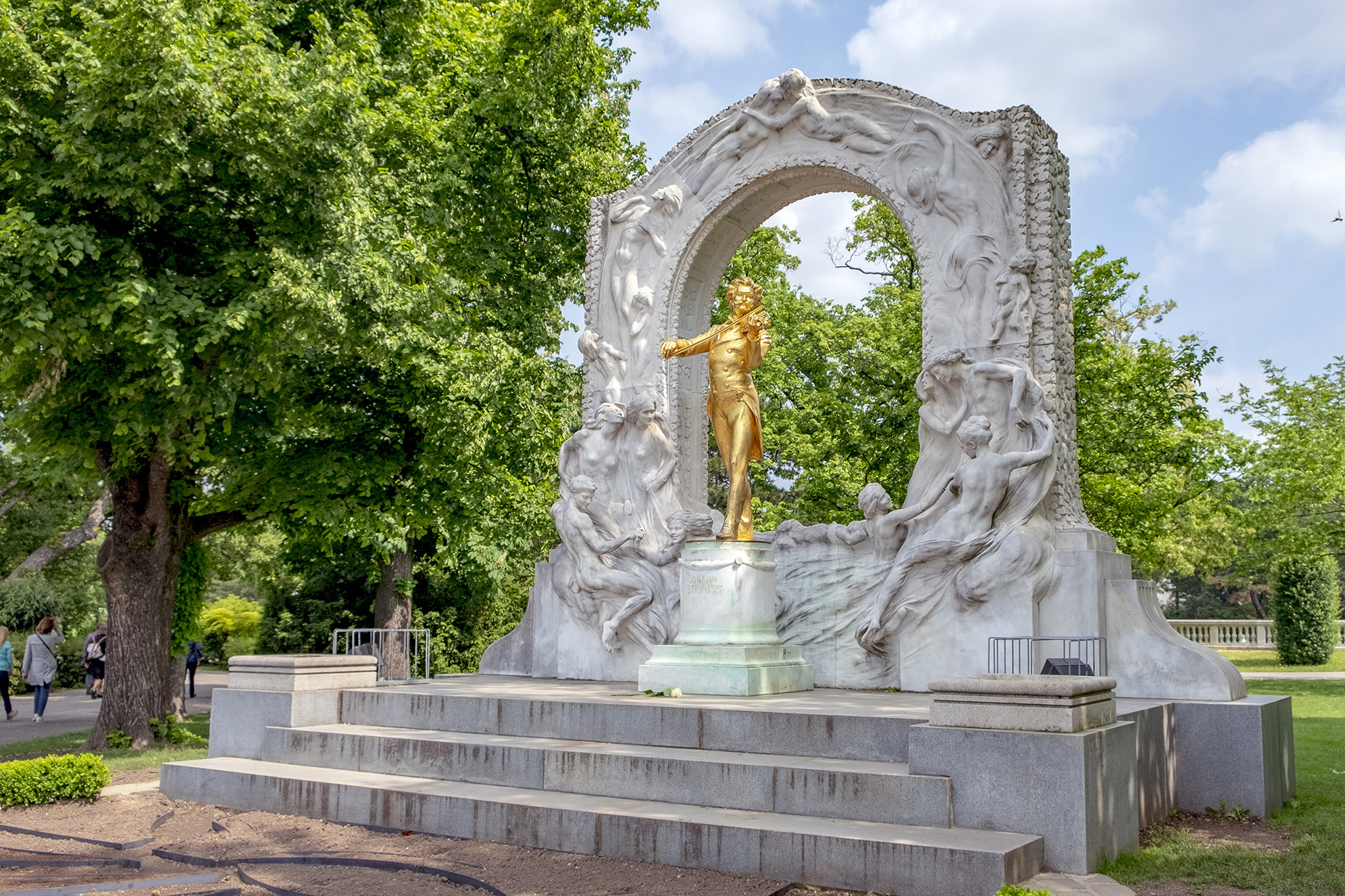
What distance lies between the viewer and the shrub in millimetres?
29391

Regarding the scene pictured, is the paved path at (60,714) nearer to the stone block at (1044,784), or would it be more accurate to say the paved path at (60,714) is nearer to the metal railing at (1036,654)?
the metal railing at (1036,654)

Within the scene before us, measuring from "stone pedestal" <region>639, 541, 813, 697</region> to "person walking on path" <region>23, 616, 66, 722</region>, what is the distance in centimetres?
1323

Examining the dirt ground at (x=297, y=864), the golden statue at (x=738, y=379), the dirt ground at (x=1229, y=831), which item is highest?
the golden statue at (x=738, y=379)

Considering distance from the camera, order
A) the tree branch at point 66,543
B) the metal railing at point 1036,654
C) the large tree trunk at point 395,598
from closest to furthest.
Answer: the metal railing at point 1036,654, the large tree trunk at point 395,598, the tree branch at point 66,543

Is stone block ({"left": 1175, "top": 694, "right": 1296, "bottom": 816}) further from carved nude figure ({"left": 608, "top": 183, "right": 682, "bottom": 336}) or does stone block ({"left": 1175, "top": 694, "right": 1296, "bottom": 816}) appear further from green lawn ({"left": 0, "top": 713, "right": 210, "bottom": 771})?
green lawn ({"left": 0, "top": 713, "right": 210, "bottom": 771})

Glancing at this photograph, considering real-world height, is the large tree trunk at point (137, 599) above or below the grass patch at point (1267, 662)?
above

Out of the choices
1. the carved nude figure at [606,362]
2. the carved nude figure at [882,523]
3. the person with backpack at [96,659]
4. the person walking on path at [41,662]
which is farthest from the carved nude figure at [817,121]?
the person with backpack at [96,659]

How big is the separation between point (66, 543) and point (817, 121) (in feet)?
80.1

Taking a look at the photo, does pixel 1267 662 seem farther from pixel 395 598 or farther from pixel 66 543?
pixel 66 543

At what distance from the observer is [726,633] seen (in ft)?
30.7

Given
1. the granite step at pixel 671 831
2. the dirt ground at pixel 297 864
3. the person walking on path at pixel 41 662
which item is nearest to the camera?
the granite step at pixel 671 831

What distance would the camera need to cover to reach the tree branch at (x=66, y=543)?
26734 millimetres

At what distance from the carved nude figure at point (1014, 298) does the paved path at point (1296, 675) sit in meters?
17.2

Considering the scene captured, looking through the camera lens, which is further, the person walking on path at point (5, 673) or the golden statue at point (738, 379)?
the person walking on path at point (5, 673)
